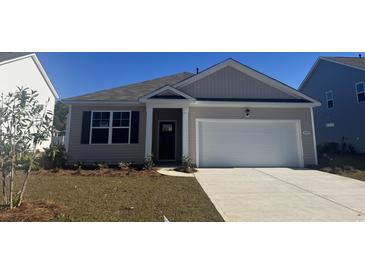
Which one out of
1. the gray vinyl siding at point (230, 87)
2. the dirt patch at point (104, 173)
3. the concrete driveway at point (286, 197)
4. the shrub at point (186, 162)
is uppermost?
the gray vinyl siding at point (230, 87)

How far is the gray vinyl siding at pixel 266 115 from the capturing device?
11039 millimetres

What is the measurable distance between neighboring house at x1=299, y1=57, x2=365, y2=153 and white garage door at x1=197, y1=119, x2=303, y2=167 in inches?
297

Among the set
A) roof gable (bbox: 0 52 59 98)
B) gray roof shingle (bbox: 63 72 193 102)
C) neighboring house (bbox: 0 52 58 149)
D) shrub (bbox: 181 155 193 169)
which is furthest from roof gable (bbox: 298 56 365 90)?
roof gable (bbox: 0 52 59 98)

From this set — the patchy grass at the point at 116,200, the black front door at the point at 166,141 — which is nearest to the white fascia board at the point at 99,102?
the black front door at the point at 166,141

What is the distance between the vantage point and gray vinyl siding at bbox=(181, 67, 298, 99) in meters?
11.7

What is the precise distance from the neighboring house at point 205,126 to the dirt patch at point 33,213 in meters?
6.34

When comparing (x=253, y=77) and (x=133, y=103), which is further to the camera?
(x=253, y=77)

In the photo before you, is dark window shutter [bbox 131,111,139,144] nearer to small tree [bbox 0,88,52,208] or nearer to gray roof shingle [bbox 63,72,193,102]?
gray roof shingle [bbox 63,72,193,102]

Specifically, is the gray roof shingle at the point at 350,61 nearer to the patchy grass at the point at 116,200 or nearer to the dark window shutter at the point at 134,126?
the dark window shutter at the point at 134,126

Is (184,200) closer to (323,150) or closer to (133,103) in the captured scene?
(133,103)

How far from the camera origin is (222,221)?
12.7 feet

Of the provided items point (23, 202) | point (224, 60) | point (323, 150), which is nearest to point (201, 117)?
point (224, 60)

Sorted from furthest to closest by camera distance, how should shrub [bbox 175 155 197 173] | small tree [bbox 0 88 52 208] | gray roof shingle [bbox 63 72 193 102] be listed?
gray roof shingle [bbox 63 72 193 102] → shrub [bbox 175 155 197 173] → small tree [bbox 0 88 52 208]

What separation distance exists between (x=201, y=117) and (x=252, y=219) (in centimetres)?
755
